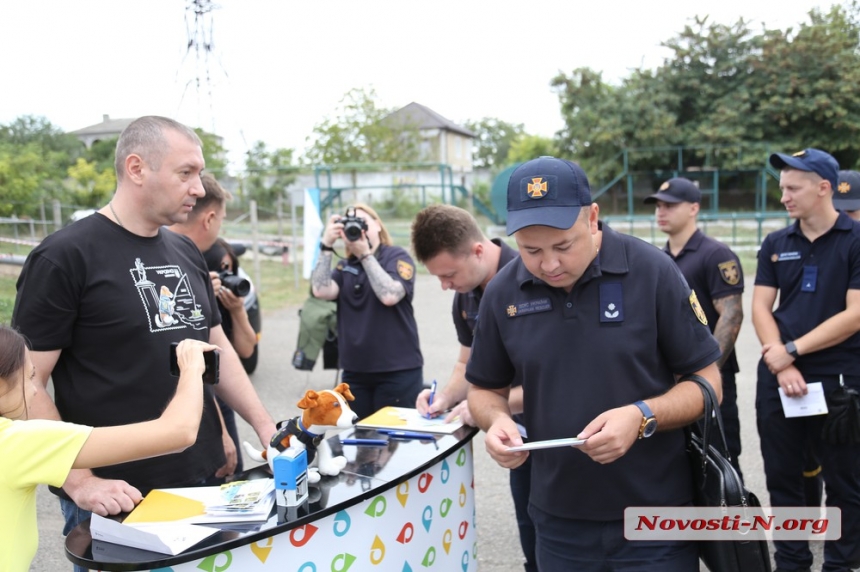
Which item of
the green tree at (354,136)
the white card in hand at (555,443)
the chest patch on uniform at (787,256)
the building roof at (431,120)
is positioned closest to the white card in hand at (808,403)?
the chest patch on uniform at (787,256)

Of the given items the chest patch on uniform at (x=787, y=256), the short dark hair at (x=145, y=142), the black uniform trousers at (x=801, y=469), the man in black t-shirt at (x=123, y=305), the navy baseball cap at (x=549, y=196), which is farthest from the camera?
the chest patch on uniform at (x=787, y=256)

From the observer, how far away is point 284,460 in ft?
6.97

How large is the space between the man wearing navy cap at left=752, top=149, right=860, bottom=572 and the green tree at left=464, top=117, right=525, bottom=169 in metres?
74.2

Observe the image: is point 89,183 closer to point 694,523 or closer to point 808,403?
point 808,403

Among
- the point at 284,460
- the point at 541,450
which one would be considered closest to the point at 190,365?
the point at 284,460

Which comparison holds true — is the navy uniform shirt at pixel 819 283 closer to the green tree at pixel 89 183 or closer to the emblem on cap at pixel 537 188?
the emblem on cap at pixel 537 188

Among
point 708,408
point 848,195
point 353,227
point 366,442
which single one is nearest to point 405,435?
point 366,442

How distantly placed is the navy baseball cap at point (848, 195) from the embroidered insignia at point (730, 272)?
0.96m

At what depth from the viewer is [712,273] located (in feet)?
13.2

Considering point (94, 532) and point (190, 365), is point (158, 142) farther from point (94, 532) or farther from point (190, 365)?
point (94, 532)

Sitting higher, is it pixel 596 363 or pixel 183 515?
pixel 596 363

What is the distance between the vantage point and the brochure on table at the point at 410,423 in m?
3.04

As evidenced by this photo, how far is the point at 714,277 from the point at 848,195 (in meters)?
1.23

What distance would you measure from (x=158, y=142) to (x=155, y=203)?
0.21 metres
